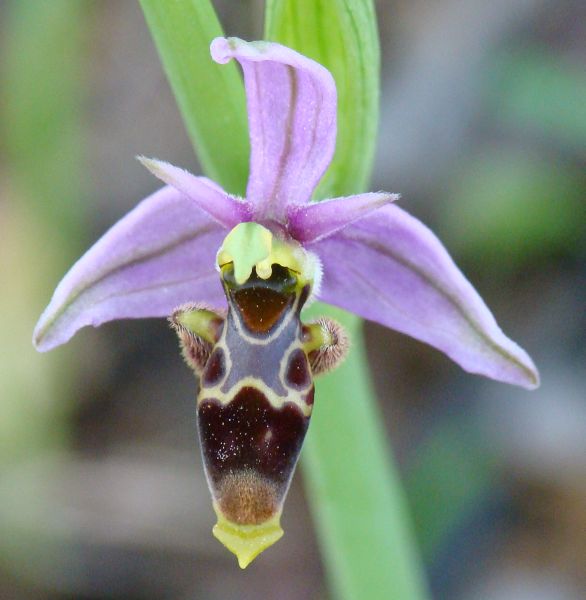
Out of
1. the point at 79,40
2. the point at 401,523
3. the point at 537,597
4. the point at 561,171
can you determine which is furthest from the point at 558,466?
the point at 79,40

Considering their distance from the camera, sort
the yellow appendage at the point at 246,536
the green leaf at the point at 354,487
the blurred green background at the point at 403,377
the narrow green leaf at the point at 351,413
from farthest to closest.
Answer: the blurred green background at the point at 403,377 → the green leaf at the point at 354,487 → the narrow green leaf at the point at 351,413 → the yellow appendage at the point at 246,536

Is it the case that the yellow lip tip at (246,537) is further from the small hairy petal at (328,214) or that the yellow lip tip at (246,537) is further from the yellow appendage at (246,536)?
the small hairy petal at (328,214)

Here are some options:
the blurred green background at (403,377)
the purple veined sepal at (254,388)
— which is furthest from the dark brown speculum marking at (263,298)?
the blurred green background at (403,377)

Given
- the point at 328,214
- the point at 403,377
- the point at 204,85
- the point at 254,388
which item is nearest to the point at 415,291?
the point at 328,214

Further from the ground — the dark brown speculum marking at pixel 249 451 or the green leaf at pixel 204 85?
the green leaf at pixel 204 85

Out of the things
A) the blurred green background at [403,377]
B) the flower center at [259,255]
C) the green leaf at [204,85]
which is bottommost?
the blurred green background at [403,377]

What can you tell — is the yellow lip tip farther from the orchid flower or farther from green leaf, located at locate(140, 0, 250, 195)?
green leaf, located at locate(140, 0, 250, 195)

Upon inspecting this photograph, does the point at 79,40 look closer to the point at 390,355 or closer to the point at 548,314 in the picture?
the point at 390,355

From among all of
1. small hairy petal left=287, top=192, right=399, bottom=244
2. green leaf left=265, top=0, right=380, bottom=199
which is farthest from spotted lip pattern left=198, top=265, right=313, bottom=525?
green leaf left=265, top=0, right=380, bottom=199
